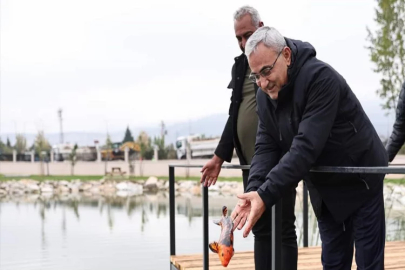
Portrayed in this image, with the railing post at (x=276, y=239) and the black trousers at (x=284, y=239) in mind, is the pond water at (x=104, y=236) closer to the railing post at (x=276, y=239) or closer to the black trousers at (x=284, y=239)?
the black trousers at (x=284, y=239)

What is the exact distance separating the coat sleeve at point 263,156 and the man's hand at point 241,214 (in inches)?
9.5

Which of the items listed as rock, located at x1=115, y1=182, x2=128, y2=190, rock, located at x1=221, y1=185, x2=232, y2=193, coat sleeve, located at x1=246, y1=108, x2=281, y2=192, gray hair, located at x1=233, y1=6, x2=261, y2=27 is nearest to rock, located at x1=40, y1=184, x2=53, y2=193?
rock, located at x1=115, y1=182, x2=128, y2=190

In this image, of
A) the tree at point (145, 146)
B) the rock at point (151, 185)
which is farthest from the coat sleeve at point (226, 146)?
the tree at point (145, 146)

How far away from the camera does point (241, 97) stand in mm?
2648

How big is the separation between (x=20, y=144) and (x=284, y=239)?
39.6m

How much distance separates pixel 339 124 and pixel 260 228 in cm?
88

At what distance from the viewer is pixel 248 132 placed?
2.62 metres

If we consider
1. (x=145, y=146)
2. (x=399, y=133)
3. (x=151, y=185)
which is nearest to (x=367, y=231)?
(x=399, y=133)

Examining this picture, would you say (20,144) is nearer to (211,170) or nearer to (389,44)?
(389,44)

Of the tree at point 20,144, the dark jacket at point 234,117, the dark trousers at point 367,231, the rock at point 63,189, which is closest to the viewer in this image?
the dark trousers at point 367,231

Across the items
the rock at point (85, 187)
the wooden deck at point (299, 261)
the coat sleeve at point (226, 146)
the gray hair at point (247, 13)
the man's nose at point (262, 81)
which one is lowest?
the rock at point (85, 187)

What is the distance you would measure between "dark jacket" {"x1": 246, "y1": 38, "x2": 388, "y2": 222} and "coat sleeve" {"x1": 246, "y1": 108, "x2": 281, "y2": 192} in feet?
0.10

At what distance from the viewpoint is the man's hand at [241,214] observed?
1670mm

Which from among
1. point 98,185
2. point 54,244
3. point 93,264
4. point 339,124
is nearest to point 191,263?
point 339,124
